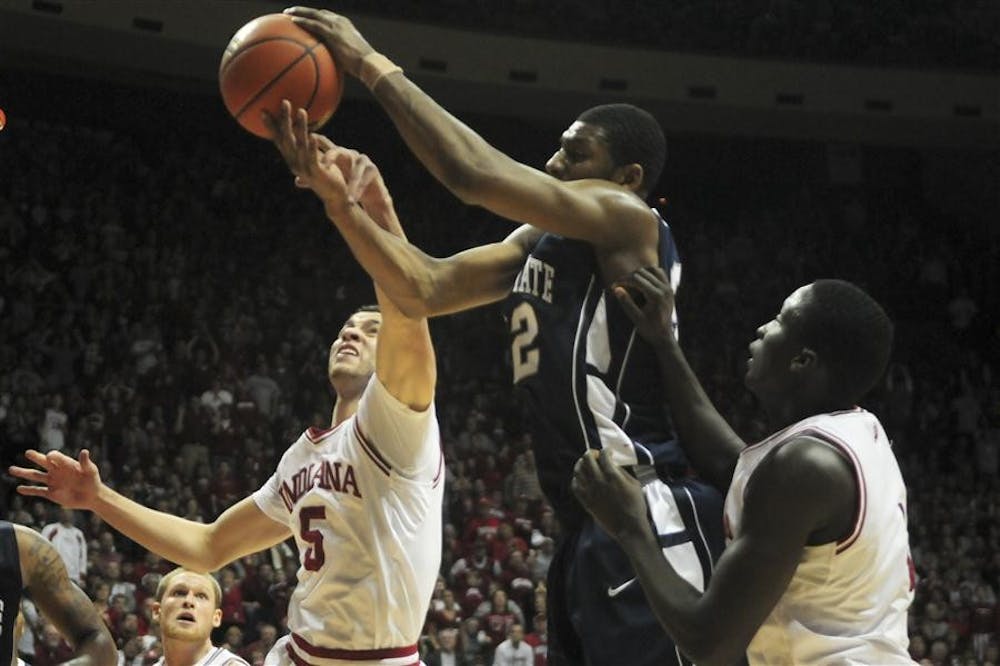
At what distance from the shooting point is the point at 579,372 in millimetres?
3240

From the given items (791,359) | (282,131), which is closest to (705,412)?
(791,359)

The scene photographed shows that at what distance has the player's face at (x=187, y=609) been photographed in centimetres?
529

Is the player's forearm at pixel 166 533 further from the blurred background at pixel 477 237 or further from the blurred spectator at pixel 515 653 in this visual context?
the blurred spectator at pixel 515 653

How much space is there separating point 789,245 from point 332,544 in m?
16.2

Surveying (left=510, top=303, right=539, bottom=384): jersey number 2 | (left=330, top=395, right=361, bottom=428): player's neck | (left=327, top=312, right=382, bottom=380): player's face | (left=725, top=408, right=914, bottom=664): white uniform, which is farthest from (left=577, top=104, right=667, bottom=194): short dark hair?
(left=330, top=395, right=361, bottom=428): player's neck

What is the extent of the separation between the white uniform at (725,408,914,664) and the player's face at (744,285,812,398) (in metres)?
0.13

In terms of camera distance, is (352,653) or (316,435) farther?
(316,435)

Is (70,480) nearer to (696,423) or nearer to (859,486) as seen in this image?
(696,423)

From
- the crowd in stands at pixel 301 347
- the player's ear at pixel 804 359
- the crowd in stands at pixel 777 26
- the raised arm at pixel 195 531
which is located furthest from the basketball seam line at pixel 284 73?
the crowd in stands at pixel 777 26

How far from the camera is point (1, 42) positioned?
53.8 feet

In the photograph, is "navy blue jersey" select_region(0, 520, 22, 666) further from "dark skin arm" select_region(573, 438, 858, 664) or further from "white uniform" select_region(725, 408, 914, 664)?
"white uniform" select_region(725, 408, 914, 664)

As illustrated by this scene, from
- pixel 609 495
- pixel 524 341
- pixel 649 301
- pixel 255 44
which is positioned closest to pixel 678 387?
pixel 649 301

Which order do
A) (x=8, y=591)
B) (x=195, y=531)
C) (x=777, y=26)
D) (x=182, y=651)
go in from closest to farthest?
(x=8, y=591)
(x=195, y=531)
(x=182, y=651)
(x=777, y=26)

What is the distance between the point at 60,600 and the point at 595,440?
5.56 feet
